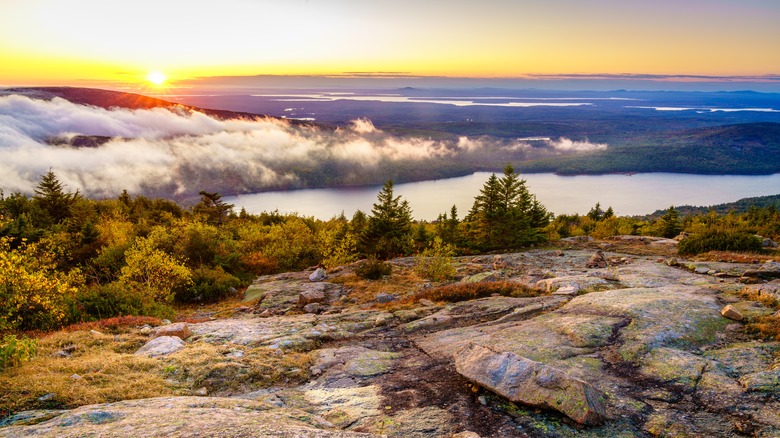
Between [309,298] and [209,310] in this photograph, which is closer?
[309,298]

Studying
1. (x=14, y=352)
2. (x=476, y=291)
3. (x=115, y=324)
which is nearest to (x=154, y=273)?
(x=115, y=324)

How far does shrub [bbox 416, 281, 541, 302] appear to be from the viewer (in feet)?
59.9

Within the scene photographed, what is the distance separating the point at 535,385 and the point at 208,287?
2421 centimetres

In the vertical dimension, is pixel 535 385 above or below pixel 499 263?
above

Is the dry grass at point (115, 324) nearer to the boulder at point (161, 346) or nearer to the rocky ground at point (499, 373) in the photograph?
the rocky ground at point (499, 373)

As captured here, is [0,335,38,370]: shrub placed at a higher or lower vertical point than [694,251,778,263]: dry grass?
higher

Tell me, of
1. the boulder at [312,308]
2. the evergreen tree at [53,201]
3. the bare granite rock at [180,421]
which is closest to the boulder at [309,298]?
the boulder at [312,308]

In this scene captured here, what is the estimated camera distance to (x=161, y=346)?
12531 millimetres

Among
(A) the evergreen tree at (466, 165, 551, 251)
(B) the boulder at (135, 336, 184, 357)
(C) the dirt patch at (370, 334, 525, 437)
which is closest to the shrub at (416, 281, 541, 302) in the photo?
(C) the dirt patch at (370, 334, 525, 437)

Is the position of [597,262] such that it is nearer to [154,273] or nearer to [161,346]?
[161,346]

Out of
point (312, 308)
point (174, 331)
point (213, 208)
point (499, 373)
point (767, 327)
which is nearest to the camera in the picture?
point (499, 373)

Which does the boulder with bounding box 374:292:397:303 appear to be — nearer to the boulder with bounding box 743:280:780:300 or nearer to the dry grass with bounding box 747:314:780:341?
the dry grass with bounding box 747:314:780:341

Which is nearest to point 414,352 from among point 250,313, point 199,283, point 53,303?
point 250,313

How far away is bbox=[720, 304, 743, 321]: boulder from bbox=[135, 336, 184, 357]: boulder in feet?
54.9
